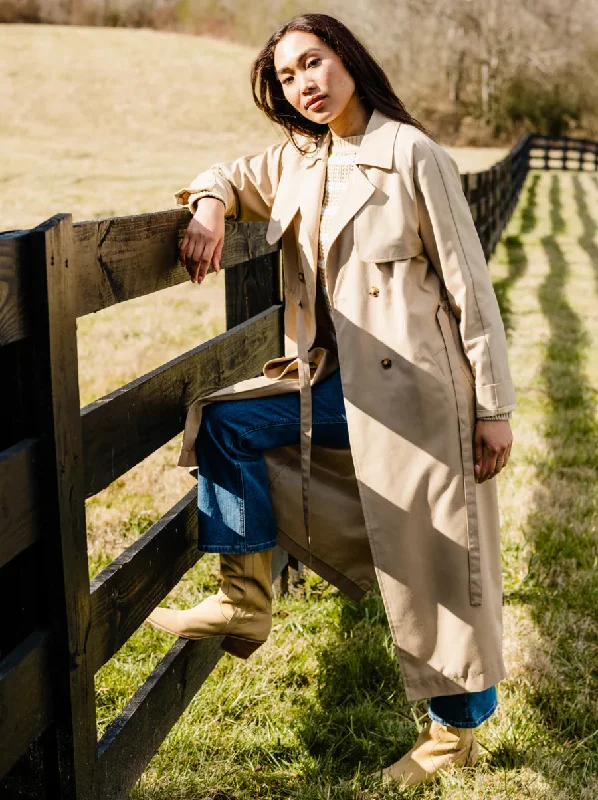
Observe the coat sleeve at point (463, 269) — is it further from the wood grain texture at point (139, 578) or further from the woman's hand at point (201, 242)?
the wood grain texture at point (139, 578)

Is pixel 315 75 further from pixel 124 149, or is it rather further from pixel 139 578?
pixel 124 149

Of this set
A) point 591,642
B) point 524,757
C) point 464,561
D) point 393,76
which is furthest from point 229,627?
point 393,76

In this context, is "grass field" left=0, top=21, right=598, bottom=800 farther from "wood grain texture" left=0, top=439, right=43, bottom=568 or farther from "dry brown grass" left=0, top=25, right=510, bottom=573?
"wood grain texture" left=0, top=439, right=43, bottom=568

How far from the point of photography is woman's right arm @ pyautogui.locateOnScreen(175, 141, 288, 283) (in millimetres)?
2551

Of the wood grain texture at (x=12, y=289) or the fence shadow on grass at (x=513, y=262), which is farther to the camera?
the fence shadow on grass at (x=513, y=262)

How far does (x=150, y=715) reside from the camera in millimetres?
2516

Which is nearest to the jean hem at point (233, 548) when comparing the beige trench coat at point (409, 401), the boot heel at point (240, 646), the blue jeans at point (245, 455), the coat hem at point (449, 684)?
the blue jeans at point (245, 455)

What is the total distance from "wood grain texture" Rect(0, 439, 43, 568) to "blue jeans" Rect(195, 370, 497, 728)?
26.9 inches

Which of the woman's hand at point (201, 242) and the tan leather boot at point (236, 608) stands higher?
the woman's hand at point (201, 242)

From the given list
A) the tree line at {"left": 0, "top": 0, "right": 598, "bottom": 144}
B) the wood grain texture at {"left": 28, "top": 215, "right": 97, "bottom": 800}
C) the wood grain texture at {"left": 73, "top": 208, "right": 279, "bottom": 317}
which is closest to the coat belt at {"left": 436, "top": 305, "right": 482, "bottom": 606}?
the wood grain texture at {"left": 73, "top": 208, "right": 279, "bottom": 317}

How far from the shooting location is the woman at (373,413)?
2.39 meters

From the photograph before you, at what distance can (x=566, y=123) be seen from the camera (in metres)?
44.2

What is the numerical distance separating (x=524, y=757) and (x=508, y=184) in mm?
15599

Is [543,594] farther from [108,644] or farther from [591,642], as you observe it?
[108,644]
